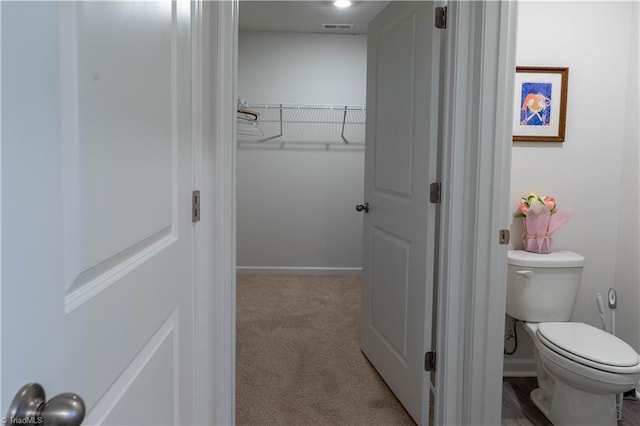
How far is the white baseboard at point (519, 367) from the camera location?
2.62 meters

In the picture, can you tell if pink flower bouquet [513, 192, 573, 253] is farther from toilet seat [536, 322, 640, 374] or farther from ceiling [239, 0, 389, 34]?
ceiling [239, 0, 389, 34]

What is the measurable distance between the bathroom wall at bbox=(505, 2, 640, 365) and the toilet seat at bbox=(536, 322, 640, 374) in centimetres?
48

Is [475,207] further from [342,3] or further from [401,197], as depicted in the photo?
[342,3]

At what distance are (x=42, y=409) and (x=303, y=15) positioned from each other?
3.96 meters

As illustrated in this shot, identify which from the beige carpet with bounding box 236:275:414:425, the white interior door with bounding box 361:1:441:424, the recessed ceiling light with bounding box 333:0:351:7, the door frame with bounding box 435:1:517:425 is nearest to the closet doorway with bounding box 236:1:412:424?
the beige carpet with bounding box 236:275:414:425

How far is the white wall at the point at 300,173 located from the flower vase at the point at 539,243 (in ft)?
7.69

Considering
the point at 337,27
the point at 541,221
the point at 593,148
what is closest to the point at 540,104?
the point at 593,148

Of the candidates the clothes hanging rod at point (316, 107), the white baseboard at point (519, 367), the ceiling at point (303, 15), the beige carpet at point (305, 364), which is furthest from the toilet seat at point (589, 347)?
the clothes hanging rod at point (316, 107)

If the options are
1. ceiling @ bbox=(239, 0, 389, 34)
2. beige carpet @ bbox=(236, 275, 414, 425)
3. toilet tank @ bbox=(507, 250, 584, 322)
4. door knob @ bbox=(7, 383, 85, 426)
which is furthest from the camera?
ceiling @ bbox=(239, 0, 389, 34)

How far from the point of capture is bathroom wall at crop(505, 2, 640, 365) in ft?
8.02

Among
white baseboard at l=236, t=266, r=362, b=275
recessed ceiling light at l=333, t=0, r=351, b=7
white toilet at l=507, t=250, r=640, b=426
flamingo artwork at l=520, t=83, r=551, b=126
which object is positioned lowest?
white baseboard at l=236, t=266, r=362, b=275

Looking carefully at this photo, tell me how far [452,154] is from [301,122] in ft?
9.61

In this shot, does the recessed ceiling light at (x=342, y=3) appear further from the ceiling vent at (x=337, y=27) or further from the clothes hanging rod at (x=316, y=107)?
the clothes hanging rod at (x=316, y=107)

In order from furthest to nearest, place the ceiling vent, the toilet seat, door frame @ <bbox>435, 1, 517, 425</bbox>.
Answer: the ceiling vent → the toilet seat → door frame @ <bbox>435, 1, 517, 425</bbox>
